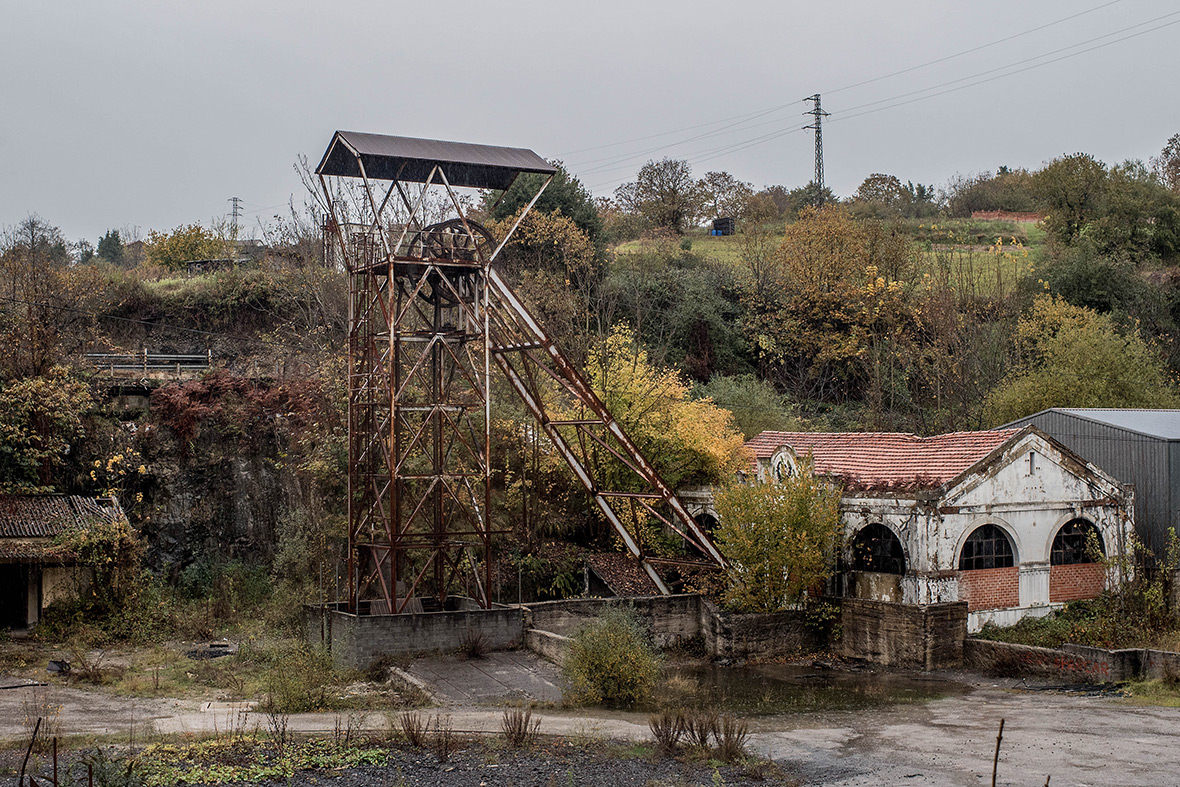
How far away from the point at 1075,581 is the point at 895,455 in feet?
16.6

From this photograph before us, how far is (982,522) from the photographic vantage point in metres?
23.3

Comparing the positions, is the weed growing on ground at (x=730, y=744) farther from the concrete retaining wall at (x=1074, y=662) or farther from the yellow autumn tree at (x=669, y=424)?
the yellow autumn tree at (x=669, y=424)

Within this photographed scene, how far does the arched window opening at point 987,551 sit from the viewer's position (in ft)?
76.2

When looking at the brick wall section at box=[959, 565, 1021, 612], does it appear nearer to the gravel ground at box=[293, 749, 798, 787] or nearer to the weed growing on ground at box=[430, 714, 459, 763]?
the gravel ground at box=[293, 749, 798, 787]

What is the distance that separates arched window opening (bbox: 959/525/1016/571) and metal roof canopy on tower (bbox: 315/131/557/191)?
41.5 ft

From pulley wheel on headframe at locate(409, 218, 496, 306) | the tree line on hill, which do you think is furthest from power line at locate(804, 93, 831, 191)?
pulley wheel on headframe at locate(409, 218, 496, 306)

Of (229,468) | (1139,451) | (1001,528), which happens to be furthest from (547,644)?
(1139,451)

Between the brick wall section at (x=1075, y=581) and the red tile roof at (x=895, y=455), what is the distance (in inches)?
136

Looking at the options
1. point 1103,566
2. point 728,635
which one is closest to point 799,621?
point 728,635

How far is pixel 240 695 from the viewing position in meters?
17.9

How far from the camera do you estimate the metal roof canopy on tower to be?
71.5 feet

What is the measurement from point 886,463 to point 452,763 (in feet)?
50.2

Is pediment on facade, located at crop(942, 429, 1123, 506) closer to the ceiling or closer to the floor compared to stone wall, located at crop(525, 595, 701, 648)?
closer to the ceiling

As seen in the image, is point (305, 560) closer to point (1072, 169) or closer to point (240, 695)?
point (240, 695)
